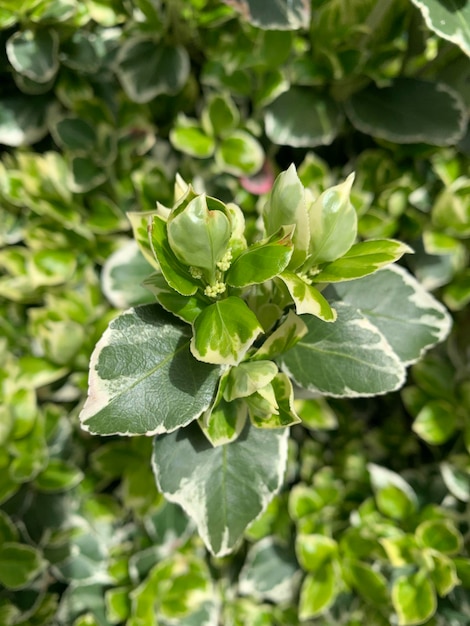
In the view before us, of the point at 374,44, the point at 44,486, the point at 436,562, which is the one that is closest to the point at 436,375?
the point at 436,562

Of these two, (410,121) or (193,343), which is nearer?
(193,343)

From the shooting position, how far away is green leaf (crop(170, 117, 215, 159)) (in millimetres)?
751

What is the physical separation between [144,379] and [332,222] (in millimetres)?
196

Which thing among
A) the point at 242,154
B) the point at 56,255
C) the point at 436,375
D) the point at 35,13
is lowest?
the point at 436,375

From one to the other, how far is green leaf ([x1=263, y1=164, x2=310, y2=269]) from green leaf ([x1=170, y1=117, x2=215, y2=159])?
0.36m

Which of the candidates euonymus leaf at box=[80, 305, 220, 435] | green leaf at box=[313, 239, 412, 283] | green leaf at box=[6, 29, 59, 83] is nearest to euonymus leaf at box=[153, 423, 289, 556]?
euonymus leaf at box=[80, 305, 220, 435]

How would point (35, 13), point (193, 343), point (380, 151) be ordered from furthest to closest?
point (380, 151) < point (35, 13) < point (193, 343)

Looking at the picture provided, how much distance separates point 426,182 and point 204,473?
1.83ft

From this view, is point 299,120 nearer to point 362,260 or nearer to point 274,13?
point 274,13

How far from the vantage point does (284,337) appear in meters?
0.46

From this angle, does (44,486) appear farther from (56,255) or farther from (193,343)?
(193,343)

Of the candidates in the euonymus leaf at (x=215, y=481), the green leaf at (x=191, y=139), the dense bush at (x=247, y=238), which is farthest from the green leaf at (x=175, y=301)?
the green leaf at (x=191, y=139)

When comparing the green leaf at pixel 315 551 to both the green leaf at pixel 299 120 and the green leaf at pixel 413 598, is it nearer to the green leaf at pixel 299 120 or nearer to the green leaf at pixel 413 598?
the green leaf at pixel 413 598

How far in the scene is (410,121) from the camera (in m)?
0.73
